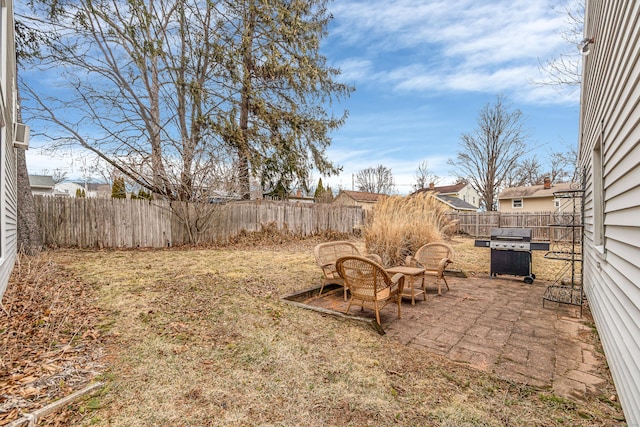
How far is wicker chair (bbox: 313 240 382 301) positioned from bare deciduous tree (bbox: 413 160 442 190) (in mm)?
32100

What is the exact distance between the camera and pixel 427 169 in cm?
3531

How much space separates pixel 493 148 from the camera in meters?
23.2

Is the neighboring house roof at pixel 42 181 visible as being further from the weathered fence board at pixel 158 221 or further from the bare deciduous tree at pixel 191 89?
the weathered fence board at pixel 158 221

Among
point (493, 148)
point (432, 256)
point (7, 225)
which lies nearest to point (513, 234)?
point (432, 256)

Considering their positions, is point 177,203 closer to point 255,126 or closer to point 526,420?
point 255,126

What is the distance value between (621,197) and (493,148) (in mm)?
24452

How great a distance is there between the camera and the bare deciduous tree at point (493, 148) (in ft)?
73.4

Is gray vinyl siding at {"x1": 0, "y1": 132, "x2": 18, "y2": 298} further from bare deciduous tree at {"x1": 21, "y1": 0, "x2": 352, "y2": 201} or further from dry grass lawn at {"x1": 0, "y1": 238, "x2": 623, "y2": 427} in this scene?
bare deciduous tree at {"x1": 21, "y1": 0, "x2": 352, "y2": 201}

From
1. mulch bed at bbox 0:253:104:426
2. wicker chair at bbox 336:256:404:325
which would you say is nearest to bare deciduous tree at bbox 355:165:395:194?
wicker chair at bbox 336:256:404:325

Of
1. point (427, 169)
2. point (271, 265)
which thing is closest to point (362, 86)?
point (271, 265)

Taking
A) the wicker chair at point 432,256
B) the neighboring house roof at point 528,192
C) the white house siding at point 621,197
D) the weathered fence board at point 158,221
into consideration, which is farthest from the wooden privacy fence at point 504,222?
the white house siding at point 621,197

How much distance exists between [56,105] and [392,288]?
36.9 feet

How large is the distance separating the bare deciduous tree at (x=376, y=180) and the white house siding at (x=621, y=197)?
36.0 meters

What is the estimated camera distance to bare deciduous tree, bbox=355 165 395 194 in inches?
1527
